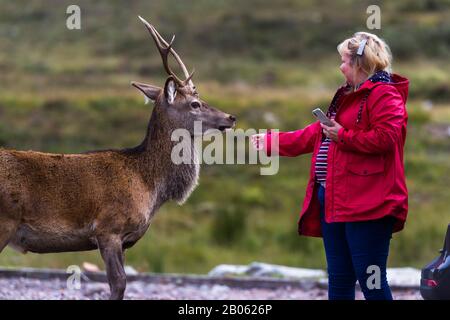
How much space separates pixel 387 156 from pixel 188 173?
233cm

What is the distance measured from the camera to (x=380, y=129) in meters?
7.14

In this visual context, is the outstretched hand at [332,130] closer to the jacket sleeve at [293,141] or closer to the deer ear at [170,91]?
the jacket sleeve at [293,141]

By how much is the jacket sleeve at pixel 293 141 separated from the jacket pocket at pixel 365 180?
0.72 metres

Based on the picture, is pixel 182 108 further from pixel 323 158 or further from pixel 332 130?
pixel 332 130

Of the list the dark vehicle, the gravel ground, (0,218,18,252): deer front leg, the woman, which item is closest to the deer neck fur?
(0,218,18,252): deer front leg

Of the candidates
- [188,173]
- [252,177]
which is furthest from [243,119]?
[188,173]

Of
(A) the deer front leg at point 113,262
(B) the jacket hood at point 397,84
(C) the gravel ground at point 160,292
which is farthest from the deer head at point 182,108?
(C) the gravel ground at point 160,292

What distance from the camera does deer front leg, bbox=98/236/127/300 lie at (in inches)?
326

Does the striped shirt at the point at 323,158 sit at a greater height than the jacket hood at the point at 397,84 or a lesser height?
lesser

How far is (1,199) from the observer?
8234 mm

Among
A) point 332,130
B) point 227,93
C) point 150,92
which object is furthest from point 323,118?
point 227,93

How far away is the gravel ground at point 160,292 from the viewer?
1163 centimetres
